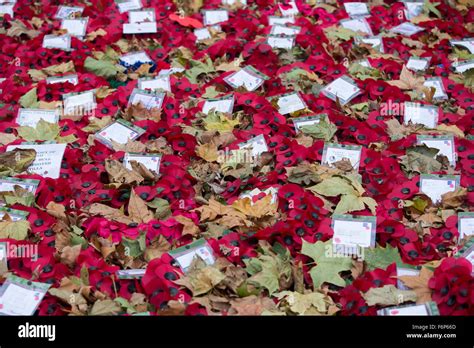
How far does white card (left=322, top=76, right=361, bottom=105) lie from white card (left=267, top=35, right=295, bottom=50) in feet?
A: 1.81

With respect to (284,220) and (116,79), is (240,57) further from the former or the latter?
(284,220)

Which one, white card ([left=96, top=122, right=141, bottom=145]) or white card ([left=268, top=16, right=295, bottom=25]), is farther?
white card ([left=268, top=16, right=295, bottom=25])

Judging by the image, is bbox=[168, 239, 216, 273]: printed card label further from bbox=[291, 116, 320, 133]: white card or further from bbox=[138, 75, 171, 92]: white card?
bbox=[138, 75, 171, 92]: white card

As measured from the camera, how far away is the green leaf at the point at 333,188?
2750 millimetres

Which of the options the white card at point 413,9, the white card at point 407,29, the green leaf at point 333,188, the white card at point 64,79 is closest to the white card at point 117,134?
the white card at point 64,79

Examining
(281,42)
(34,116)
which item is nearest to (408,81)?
(281,42)

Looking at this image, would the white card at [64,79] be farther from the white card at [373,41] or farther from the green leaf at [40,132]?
the white card at [373,41]

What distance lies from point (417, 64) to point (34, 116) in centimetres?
220

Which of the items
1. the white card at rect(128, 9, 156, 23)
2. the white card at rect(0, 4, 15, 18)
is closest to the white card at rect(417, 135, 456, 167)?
the white card at rect(128, 9, 156, 23)

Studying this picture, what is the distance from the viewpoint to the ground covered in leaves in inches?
91.0

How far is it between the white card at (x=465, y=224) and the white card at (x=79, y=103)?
75.5 inches

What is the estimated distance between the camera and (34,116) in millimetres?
3438

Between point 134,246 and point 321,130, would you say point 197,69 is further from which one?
point 134,246

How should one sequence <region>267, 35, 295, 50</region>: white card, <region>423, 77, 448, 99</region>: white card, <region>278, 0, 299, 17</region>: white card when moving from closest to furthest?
1. <region>423, 77, 448, 99</region>: white card
2. <region>267, 35, 295, 50</region>: white card
3. <region>278, 0, 299, 17</region>: white card
